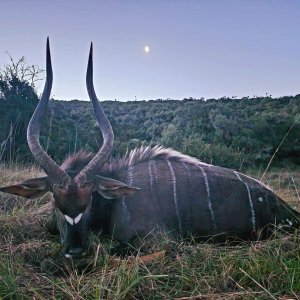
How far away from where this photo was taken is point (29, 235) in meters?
3.53

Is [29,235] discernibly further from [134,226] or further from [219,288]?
[219,288]

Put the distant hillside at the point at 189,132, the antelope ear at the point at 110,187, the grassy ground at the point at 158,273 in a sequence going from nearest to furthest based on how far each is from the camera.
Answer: the grassy ground at the point at 158,273, the antelope ear at the point at 110,187, the distant hillside at the point at 189,132

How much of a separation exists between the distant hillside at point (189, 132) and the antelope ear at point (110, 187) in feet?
20.7

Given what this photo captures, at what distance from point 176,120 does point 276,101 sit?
7.76 m

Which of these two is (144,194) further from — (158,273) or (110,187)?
(158,273)

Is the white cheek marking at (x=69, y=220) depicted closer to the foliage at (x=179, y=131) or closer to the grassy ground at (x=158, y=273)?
the grassy ground at (x=158, y=273)

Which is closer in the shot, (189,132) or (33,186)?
(33,186)

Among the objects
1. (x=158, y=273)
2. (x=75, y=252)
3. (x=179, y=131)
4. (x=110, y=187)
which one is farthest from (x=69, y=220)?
(x=179, y=131)

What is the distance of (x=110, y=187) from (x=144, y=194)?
43 cm

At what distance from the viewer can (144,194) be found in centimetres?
361

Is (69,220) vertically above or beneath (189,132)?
beneath

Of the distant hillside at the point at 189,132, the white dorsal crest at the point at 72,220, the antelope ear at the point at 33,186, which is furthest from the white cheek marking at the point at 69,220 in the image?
the distant hillside at the point at 189,132

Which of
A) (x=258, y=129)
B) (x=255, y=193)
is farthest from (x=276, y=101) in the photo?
(x=255, y=193)

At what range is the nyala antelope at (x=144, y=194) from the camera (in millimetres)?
3105
